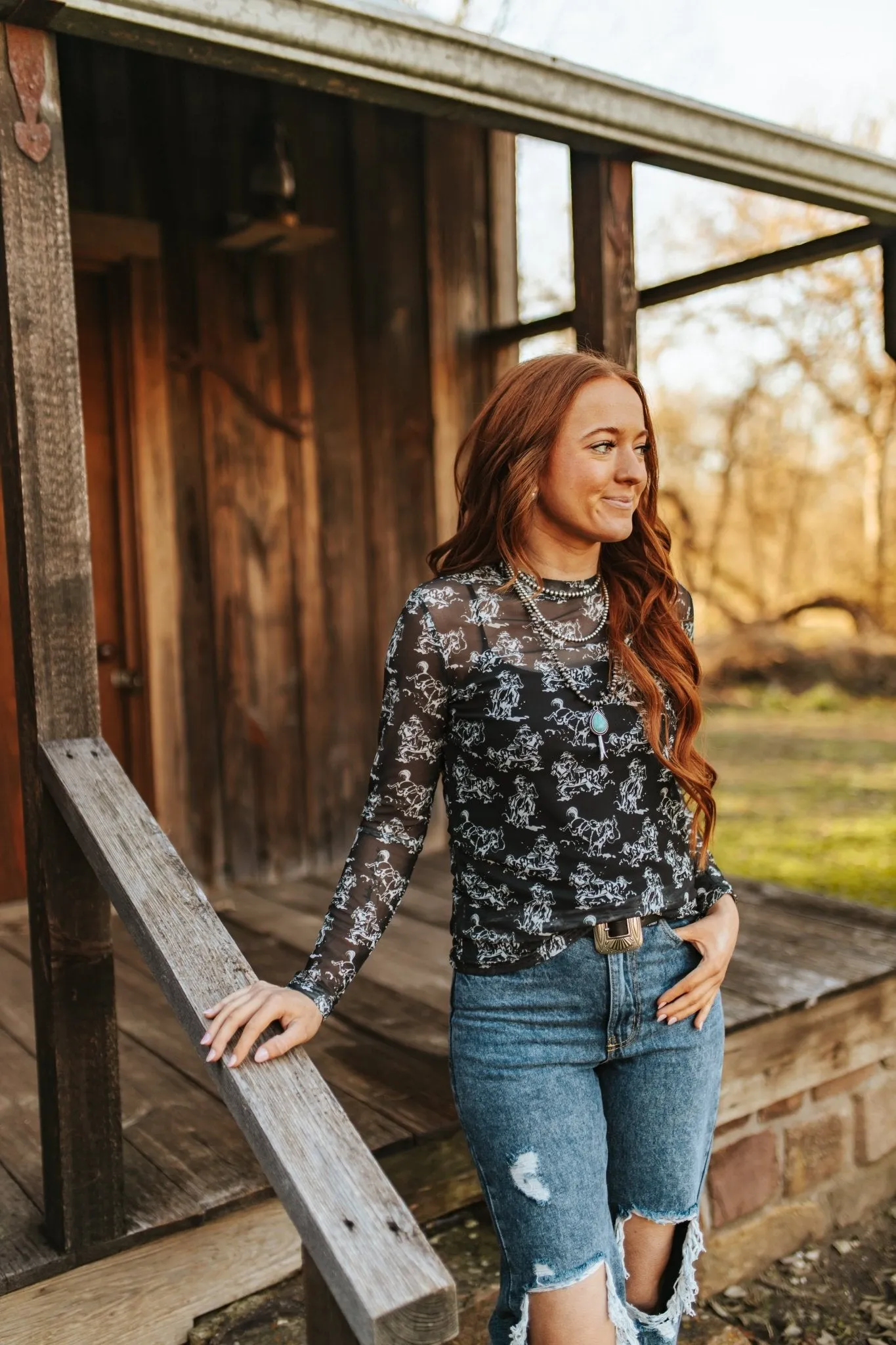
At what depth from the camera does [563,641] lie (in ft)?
5.29

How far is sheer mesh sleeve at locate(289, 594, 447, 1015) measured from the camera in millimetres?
1539

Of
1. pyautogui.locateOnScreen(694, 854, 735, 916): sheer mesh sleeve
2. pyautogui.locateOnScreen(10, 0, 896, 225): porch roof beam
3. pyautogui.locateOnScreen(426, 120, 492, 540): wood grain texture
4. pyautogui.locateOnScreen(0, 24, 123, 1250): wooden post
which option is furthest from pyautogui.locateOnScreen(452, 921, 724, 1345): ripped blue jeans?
pyautogui.locateOnScreen(426, 120, 492, 540): wood grain texture

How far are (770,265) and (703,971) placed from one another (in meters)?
2.35

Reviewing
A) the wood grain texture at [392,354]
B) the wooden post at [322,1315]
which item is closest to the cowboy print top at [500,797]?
the wooden post at [322,1315]

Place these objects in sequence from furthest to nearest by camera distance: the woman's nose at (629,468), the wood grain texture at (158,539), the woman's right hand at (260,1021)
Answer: the wood grain texture at (158,539), the woman's nose at (629,468), the woman's right hand at (260,1021)

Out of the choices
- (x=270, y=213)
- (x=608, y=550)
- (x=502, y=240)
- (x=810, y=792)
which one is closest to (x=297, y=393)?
(x=270, y=213)

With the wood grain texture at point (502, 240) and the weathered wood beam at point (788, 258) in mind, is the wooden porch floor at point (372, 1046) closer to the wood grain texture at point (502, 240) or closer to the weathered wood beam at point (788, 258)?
the weathered wood beam at point (788, 258)

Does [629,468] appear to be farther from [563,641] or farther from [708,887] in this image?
[708,887]

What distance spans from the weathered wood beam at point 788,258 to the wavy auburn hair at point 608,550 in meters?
1.73

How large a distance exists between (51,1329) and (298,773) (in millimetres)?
2221

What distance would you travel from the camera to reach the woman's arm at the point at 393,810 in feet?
4.98

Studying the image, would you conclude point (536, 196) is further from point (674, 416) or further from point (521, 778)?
point (521, 778)

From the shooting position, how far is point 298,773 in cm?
401

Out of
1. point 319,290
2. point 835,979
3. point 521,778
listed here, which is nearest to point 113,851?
point 521,778
